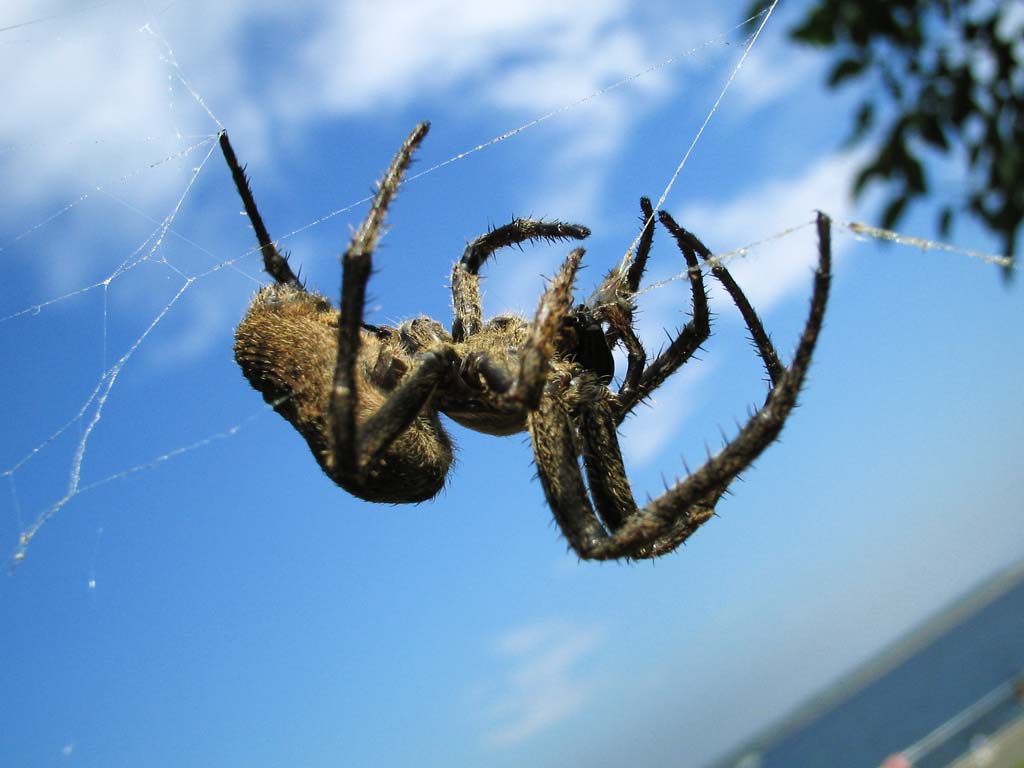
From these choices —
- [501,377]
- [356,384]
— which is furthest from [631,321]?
[356,384]

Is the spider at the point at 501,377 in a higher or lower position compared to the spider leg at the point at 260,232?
lower

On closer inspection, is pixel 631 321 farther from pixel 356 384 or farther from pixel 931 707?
pixel 931 707

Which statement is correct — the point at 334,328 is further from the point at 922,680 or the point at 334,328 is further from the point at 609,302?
the point at 922,680

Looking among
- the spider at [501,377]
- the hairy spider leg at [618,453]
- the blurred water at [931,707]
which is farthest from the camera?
the blurred water at [931,707]

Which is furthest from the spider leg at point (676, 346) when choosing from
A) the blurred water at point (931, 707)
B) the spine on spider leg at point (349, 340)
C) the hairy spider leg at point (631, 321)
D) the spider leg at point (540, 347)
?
the blurred water at point (931, 707)

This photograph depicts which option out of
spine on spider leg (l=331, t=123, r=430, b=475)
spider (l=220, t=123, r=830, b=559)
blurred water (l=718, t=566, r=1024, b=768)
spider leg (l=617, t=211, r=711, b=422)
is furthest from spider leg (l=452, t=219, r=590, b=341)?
blurred water (l=718, t=566, r=1024, b=768)

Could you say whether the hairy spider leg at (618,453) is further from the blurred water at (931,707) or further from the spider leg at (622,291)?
the blurred water at (931,707)
